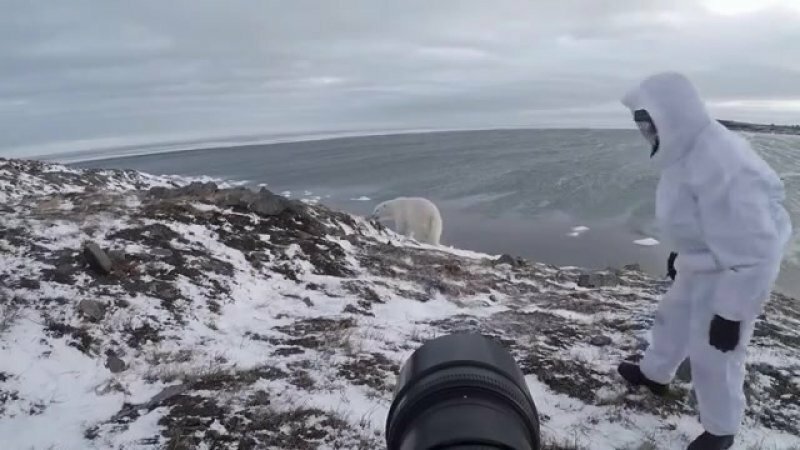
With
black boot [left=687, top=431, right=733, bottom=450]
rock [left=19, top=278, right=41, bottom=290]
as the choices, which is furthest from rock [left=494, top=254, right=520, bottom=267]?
rock [left=19, top=278, right=41, bottom=290]

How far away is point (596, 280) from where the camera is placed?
8.77 metres

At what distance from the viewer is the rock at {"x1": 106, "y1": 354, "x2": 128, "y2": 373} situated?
4.77 metres

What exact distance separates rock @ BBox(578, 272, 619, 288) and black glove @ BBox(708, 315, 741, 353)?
505cm

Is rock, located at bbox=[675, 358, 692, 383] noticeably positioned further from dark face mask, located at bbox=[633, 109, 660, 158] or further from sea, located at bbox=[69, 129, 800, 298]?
sea, located at bbox=[69, 129, 800, 298]

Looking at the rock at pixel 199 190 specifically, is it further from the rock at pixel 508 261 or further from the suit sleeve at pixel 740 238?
the suit sleeve at pixel 740 238

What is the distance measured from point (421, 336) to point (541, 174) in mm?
34863

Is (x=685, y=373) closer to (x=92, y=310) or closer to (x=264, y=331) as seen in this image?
(x=264, y=331)

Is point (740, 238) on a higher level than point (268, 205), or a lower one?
higher

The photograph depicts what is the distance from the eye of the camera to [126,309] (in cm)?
557

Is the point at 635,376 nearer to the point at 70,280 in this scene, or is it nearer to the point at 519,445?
the point at 519,445

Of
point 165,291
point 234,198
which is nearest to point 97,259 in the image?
point 165,291

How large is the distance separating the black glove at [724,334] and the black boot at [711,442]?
2.01ft

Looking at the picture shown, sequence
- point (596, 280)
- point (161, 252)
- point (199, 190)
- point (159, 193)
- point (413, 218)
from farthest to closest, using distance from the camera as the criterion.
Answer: point (413, 218) < point (199, 190) < point (159, 193) < point (596, 280) < point (161, 252)

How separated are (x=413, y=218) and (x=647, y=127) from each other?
1056 cm
